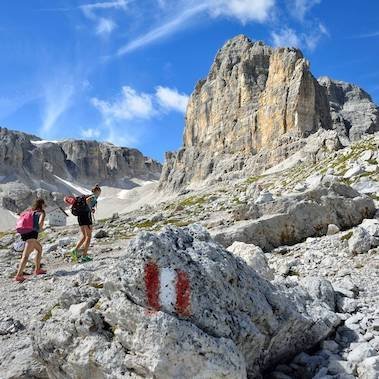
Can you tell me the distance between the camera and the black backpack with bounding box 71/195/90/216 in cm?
1903

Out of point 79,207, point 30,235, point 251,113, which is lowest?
point 30,235

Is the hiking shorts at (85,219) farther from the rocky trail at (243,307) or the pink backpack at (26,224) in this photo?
the pink backpack at (26,224)

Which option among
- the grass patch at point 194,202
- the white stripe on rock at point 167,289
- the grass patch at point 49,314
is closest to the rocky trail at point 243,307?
the grass patch at point 49,314

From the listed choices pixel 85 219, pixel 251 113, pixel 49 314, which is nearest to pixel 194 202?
pixel 85 219

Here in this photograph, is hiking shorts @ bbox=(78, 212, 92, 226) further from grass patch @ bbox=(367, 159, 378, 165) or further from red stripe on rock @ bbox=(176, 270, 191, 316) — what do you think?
grass patch @ bbox=(367, 159, 378, 165)

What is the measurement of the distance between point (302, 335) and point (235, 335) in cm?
189

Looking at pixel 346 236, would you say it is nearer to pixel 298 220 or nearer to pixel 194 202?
pixel 298 220

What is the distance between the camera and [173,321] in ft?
21.0

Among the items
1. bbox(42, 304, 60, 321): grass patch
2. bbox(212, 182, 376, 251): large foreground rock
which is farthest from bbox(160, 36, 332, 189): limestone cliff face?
bbox(42, 304, 60, 321): grass patch

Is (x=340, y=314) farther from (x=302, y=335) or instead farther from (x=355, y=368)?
(x=355, y=368)

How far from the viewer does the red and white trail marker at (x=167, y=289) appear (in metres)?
6.73

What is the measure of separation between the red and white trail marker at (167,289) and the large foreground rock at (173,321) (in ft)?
0.05

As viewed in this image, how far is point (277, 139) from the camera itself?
466 feet

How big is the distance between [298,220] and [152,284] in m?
14.5
